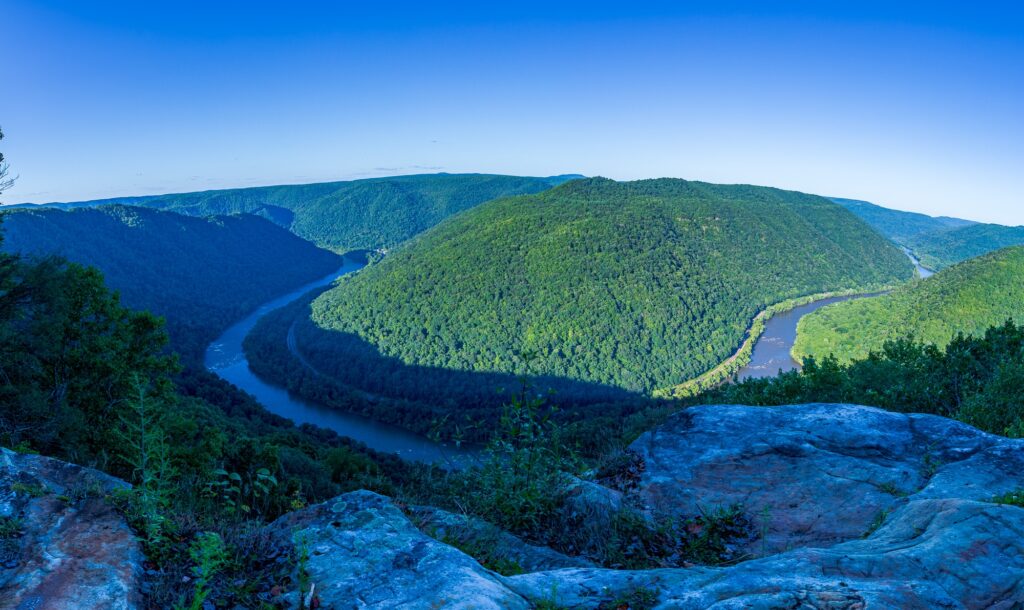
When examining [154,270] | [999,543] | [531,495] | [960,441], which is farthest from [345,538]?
[154,270]

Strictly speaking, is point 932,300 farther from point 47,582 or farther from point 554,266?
point 47,582

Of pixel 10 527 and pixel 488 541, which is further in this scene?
pixel 488 541

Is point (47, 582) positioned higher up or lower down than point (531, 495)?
higher up

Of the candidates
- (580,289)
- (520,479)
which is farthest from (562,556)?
(580,289)

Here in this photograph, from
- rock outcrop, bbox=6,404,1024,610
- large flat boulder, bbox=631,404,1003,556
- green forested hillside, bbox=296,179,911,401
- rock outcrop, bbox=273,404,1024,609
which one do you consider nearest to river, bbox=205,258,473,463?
green forested hillside, bbox=296,179,911,401

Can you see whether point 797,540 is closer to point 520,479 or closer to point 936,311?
point 520,479

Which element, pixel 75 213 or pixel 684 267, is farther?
pixel 75 213
